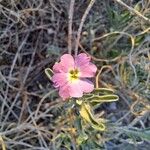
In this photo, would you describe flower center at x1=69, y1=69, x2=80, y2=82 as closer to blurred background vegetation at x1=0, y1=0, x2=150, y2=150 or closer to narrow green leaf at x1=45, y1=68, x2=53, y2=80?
narrow green leaf at x1=45, y1=68, x2=53, y2=80

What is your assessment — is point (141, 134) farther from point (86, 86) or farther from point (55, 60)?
point (55, 60)

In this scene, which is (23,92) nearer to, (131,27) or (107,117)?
(107,117)

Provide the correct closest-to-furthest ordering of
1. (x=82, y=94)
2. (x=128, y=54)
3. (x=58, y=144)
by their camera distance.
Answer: (x=82, y=94), (x=58, y=144), (x=128, y=54)

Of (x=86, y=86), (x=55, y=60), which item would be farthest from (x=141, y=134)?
(x=55, y=60)

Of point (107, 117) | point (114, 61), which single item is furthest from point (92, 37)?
point (107, 117)

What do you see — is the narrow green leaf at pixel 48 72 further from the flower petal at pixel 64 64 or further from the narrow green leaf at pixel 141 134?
the narrow green leaf at pixel 141 134

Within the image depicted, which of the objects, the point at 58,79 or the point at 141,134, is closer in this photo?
the point at 58,79

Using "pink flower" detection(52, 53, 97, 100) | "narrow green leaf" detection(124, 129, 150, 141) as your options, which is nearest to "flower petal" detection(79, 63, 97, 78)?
"pink flower" detection(52, 53, 97, 100)
